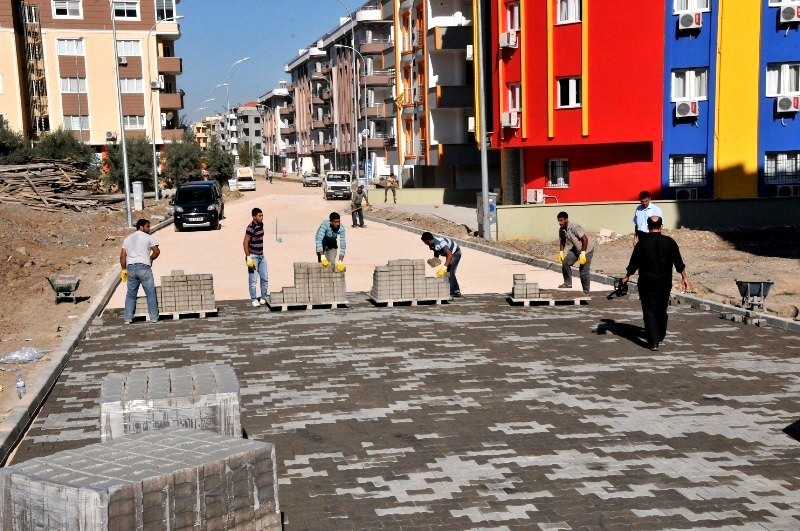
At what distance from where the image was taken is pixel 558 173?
3866 centimetres

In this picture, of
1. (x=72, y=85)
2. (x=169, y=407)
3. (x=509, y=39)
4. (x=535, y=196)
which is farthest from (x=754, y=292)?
(x=72, y=85)

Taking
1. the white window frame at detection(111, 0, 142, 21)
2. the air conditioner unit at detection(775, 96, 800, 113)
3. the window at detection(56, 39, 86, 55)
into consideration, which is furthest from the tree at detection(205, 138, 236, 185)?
the air conditioner unit at detection(775, 96, 800, 113)

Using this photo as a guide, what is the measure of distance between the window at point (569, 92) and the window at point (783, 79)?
673 cm

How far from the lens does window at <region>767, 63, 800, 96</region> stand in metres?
34.6

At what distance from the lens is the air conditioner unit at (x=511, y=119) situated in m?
38.4

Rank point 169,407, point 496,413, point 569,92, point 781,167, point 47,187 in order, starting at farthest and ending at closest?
point 47,187 → point 569,92 → point 781,167 → point 496,413 → point 169,407

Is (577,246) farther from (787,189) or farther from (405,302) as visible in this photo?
(787,189)

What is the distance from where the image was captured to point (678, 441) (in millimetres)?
8438

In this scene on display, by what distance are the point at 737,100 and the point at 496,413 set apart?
28.4 m

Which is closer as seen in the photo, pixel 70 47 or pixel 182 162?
pixel 182 162

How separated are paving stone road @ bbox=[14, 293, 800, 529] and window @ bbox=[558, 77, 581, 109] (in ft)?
71.6

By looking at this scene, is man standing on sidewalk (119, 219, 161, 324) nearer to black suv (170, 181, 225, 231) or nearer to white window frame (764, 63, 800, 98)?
black suv (170, 181, 225, 231)

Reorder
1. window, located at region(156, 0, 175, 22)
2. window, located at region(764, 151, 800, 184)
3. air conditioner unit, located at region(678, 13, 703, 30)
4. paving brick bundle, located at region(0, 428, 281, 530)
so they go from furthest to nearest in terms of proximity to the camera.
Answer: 1. window, located at region(156, 0, 175, 22)
2. window, located at region(764, 151, 800, 184)
3. air conditioner unit, located at region(678, 13, 703, 30)
4. paving brick bundle, located at region(0, 428, 281, 530)

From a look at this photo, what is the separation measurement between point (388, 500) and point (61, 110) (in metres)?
71.2
